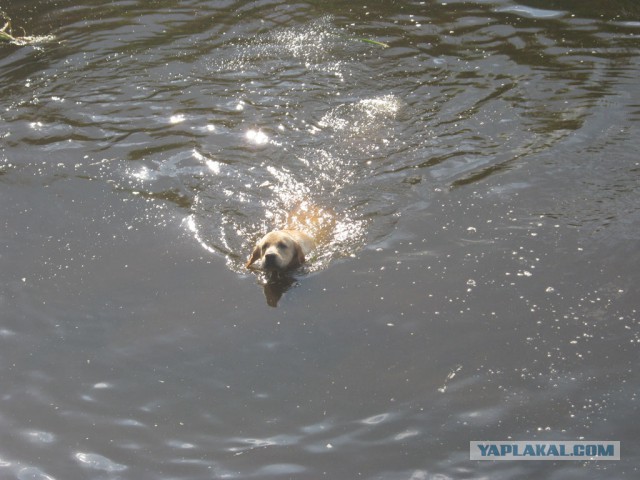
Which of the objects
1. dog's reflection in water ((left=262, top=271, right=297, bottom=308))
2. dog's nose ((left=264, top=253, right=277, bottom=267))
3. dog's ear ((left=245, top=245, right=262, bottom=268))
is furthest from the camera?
dog's ear ((left=245, top=245, right=262, bottom=268))

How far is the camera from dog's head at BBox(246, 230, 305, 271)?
24.8ft

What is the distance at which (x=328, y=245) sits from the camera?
8.37 meters

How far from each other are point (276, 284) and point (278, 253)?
39 centimetres

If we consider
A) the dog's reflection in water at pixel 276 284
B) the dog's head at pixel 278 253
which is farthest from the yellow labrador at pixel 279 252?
the dog's reflection in water at pixel 276 284

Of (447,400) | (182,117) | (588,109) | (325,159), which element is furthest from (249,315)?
(588,109)

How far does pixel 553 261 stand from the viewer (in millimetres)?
7664

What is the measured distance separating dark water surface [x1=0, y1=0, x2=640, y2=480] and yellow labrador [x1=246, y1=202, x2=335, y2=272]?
184mm

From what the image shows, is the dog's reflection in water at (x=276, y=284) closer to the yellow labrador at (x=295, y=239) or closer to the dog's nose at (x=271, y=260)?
the yellow labrador at (x=295, y=239)

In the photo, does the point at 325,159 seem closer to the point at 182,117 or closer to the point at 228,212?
the point at 228,212

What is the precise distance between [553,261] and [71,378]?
465cm

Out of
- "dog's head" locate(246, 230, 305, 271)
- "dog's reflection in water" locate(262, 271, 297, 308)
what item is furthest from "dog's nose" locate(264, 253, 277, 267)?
"dog's reflection in water" locate(262, 271, 297, 308)

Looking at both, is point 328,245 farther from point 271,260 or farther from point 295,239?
point 271,260

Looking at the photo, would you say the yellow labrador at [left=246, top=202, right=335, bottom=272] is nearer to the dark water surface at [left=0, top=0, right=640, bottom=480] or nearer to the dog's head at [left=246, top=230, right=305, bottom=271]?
the dog's head at [left=246, top=230, right=305, bottom=271]

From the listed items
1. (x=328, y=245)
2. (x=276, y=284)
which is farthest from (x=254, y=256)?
(x=328, y=245)
